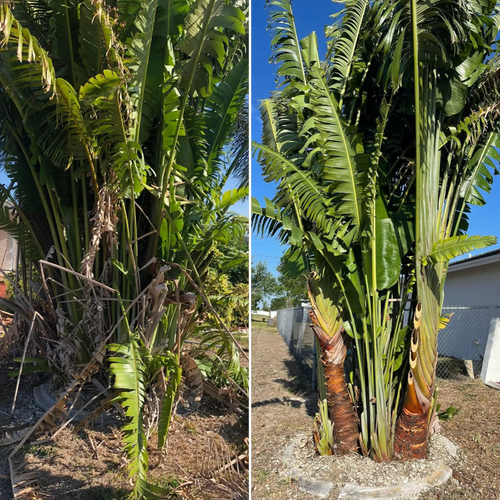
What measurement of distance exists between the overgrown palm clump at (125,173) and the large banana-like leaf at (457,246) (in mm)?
1730

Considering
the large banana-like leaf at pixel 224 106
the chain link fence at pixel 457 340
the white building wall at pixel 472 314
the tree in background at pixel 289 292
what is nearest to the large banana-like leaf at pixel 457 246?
the large banana-like leaf at pixel 224 106

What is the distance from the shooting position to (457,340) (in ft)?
33.3

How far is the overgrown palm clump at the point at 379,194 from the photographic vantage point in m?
3.87

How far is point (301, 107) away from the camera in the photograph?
405 cm

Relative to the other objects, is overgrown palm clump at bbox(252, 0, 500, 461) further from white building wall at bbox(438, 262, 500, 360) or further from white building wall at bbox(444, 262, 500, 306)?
white building wall at bbox(444, 262, 500, 306)

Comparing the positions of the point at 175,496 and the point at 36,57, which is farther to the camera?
the point at 175,496

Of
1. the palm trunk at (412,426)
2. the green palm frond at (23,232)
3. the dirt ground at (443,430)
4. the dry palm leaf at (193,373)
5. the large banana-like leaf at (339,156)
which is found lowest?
the dirt ground at (443,430)

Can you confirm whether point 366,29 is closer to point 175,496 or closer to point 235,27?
point 235,27

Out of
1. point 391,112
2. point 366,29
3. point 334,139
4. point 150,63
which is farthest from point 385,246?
point 150,63

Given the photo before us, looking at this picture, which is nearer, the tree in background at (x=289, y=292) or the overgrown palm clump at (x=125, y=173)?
the overgrown palm clump at (x=125, y=173)

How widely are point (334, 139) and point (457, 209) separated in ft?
5.73

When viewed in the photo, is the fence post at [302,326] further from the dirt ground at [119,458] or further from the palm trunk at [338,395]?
the palm trunk at [338,395]

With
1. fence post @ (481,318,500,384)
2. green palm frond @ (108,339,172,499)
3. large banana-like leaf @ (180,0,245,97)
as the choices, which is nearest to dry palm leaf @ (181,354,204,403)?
green palm frond @ (108,339,172,499)

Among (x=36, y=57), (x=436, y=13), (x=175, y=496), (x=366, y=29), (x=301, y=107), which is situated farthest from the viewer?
(x=366, y=29)
